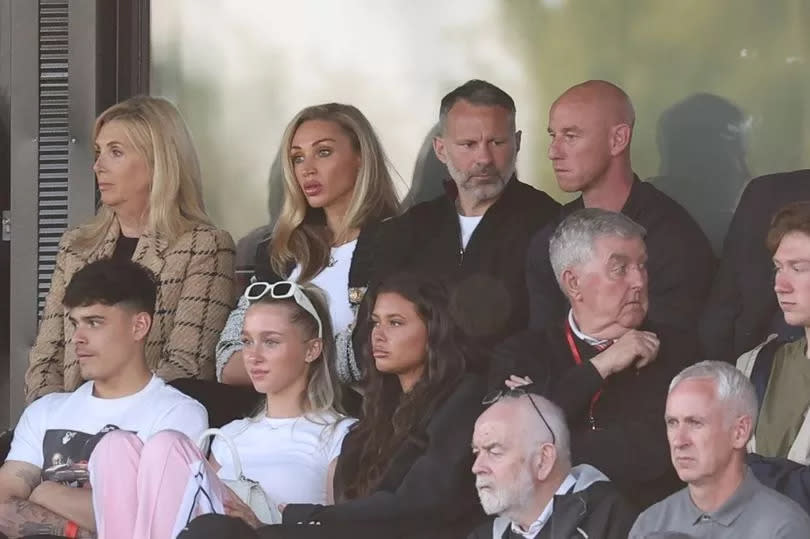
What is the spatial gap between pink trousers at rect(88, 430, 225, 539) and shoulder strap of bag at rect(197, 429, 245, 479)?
0.24m

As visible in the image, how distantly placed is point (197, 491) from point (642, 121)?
2354 mm

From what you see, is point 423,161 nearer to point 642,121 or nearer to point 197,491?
point 642,121

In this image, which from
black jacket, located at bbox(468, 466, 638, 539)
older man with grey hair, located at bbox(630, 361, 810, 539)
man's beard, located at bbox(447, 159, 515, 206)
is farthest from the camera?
man's beard, located at bbox(447, 159, 515, 206)

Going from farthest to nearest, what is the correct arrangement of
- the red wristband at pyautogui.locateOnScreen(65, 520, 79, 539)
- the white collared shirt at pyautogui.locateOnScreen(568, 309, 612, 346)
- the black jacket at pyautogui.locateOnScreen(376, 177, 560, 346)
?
1. the black jacket at pyautogui.locateOnScreen(376, 177, 560, 346)
2. the red wristband at pyautogui.locateOnScreen(65, 520, 79, 539)
3. the white collared shirt at pyautogui.locateOnScreen(568, 309, 612, 346)

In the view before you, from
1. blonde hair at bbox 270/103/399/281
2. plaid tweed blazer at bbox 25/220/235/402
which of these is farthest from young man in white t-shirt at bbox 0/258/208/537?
blonde hair at bbox 270/103/399/281

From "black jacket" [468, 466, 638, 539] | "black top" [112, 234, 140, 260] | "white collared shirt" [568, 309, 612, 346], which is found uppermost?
"black top" [112, 234, 140, 260]

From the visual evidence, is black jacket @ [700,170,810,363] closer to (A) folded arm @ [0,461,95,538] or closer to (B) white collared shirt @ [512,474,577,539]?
(B) white collared shirt @ [512,474,577,539]

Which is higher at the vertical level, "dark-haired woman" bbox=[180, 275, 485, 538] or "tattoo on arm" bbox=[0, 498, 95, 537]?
"dark-haired woman" bbox=[180, 275, 485, 538]

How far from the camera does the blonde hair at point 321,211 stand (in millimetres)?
6188

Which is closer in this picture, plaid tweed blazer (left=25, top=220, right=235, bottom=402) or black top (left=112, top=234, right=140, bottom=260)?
plaid tweed blazer (left=25, top=220, right=235, bottom=402)

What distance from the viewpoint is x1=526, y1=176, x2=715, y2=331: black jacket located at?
5547 millimetres

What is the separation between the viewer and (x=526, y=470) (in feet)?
16.0

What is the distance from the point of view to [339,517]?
513 cm

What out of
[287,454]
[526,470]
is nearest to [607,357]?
[526,470]
